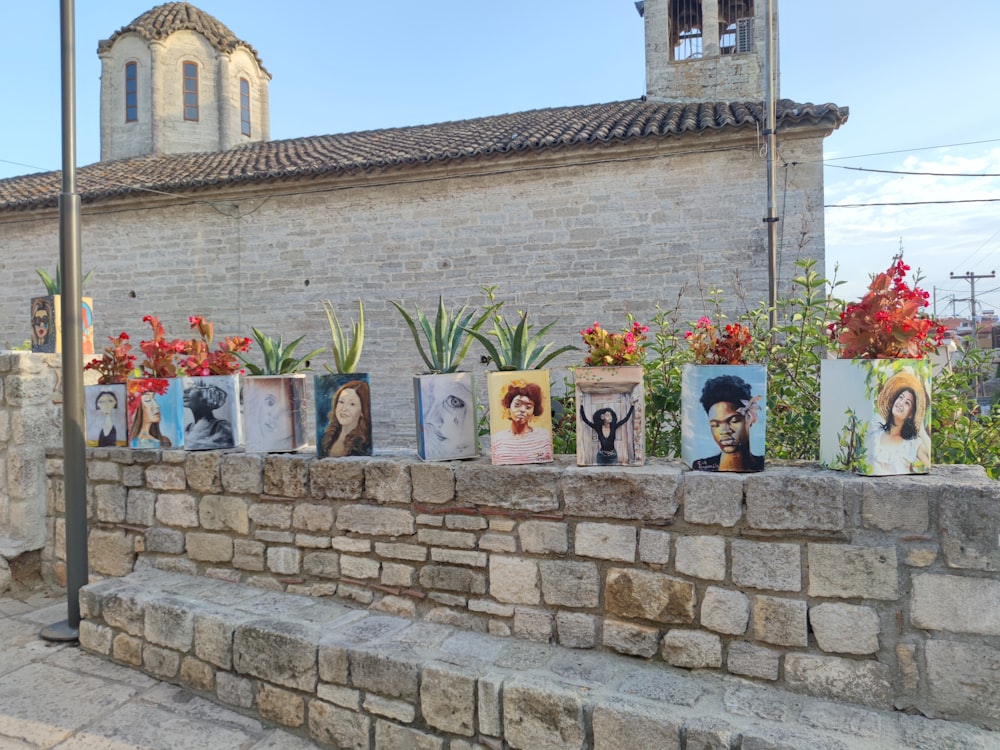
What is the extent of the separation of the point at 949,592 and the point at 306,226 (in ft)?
28.3

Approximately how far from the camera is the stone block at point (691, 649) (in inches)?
78.2

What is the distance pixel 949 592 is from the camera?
5.68 feet

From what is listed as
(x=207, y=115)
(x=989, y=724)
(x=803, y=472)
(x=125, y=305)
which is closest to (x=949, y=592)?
(x=989, y=724)

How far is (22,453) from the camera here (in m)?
3.69

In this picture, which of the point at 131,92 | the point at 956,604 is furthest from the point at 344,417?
the point at 131,92

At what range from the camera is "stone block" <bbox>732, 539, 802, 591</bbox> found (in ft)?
6.22

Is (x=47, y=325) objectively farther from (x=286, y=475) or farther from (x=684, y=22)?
(x=684, y=22)

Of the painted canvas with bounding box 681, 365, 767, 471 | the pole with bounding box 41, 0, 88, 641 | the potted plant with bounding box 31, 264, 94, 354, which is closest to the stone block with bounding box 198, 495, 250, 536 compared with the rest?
the pole with bounding box 41, 0, 88, 641

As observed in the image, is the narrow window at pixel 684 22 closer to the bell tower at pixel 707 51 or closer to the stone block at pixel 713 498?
the bell tower at pixel 707 51

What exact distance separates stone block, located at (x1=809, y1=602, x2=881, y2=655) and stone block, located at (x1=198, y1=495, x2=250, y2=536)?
7.35 feet

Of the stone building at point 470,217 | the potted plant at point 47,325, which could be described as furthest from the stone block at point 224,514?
the stone building at point 470,217

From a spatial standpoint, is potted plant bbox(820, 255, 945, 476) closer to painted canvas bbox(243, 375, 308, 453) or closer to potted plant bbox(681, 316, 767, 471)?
potted plant bbox(681, 316, 767, 471)

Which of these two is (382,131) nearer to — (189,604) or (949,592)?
(189,604)

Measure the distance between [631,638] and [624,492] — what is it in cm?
47
